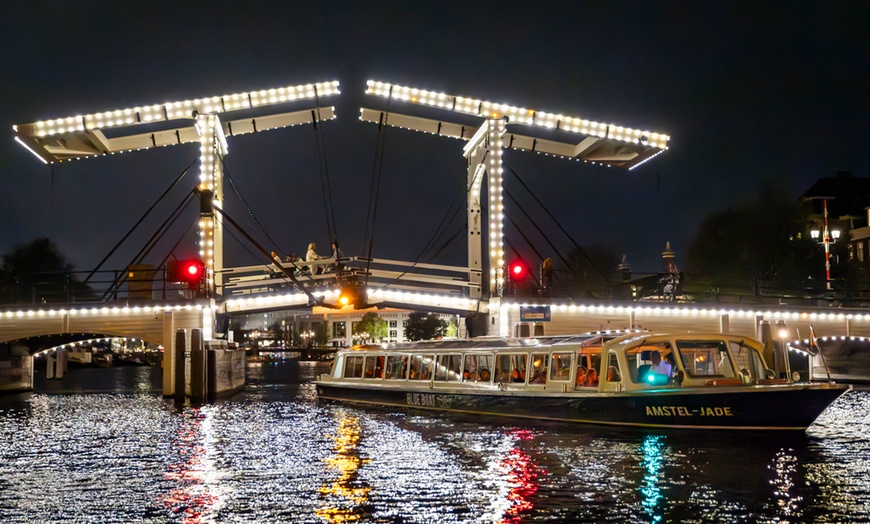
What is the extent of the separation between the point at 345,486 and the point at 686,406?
9.30 meters

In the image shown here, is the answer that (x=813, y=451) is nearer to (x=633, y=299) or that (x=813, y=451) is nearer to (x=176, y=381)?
(x=633, y=299)

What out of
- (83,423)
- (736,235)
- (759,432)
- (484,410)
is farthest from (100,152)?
(736,235)

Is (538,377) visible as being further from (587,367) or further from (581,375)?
(587,367)

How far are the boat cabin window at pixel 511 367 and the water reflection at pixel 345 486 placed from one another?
5.15 m

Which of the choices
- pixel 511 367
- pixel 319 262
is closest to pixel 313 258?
pixel 319 262

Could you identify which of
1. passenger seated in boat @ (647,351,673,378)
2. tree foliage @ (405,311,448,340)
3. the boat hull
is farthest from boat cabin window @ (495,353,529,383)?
tree foliage @ (405,311,448,340)

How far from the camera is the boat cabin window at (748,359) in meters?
23.8

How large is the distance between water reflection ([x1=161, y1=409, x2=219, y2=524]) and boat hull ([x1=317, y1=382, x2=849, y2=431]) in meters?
8.90

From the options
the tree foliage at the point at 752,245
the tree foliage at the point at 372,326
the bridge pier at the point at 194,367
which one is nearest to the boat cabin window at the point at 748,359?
the bridge pier at the point at 194,367

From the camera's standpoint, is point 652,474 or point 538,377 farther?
point 538,377

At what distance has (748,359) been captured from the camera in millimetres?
23891

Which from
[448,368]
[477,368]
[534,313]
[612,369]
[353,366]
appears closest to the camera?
[612,369]

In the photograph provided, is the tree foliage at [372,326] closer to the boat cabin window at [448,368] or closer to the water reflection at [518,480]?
the boat cabin window at [448,368]

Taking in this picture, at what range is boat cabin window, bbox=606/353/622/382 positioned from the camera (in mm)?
24422
